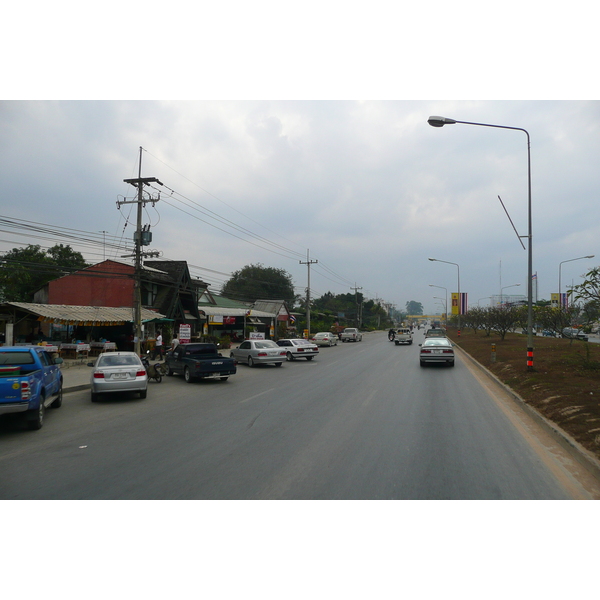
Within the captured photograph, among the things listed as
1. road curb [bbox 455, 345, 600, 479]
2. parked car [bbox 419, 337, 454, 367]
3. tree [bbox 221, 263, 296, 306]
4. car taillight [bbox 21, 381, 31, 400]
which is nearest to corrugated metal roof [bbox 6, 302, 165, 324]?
car taillight [bbox 21, 381, 31, 400]

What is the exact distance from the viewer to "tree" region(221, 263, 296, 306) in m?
90.1

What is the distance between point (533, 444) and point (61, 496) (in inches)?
282

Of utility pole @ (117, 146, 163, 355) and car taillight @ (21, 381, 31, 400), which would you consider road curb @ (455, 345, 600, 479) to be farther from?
utility pole @ (117, 146, 163, 355)

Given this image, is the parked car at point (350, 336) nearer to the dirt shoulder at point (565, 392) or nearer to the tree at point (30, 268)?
the tree at point (30, 268)

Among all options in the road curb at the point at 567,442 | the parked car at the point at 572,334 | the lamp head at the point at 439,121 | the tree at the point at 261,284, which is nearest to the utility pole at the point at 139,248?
the lamp head at the point at 439,121

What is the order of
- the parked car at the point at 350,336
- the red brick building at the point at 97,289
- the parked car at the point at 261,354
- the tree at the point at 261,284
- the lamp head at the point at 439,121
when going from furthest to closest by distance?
the tree at the point at 261,284 → the parked car at the point at 350,336 → the red brick building at the point at 97,289 → the parked car at the point at 261,354 → the lamp head at the point at 439,121

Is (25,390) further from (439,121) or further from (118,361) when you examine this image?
(439,121)

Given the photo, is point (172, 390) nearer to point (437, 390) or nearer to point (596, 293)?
point (437, 390)

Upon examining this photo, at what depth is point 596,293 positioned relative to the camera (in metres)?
15.3

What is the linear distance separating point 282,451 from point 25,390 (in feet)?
17.3

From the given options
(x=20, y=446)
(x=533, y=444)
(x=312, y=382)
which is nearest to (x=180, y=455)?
(x=20, y=446)

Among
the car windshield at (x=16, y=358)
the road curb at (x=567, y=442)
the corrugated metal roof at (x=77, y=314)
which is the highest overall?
the corrugated metal roof at (x=77, y=314)

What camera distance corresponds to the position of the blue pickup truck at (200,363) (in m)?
16.8

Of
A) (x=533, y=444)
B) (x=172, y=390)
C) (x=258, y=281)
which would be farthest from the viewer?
(x=258, y=281)
